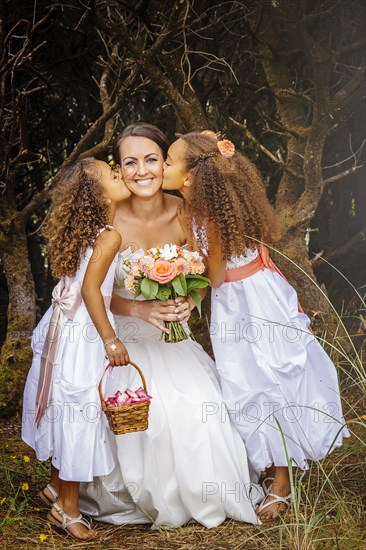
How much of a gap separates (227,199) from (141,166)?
399mm

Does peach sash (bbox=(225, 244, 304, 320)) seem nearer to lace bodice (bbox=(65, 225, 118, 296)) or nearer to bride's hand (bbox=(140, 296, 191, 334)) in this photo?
bride's hand (bbox=(140, 296, 191, 334))

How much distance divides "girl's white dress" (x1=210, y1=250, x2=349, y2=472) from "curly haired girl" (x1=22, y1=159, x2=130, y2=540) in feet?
1.78

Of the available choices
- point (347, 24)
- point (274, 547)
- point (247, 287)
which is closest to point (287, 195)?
point (347, 24)

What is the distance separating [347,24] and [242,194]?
2.95m

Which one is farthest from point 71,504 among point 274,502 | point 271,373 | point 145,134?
point 145,134

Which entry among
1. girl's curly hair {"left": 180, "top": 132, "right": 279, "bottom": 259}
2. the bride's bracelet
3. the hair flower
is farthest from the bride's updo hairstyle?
the bride's bracelet

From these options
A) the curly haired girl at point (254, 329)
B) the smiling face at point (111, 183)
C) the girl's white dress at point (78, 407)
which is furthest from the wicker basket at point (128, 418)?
the smiling face at point (111, 183)

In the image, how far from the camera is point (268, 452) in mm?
3592

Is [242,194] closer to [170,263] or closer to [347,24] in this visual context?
[170,263]

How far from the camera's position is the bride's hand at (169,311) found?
3504 mm

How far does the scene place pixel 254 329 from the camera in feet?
12.0

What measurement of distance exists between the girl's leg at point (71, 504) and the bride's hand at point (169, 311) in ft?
2.44

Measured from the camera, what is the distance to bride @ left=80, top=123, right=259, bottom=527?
3457 millimetres

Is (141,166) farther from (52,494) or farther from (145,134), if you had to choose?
(52,494)
